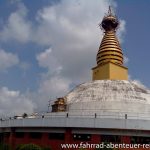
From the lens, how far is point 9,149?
128 ft

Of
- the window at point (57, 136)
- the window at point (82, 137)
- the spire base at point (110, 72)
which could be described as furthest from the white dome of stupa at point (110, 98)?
the window at point (57, 136)

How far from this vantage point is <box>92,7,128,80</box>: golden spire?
161ft

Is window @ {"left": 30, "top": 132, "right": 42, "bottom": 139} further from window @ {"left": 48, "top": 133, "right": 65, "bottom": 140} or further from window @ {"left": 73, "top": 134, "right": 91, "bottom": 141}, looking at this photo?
window @ {"left": 73, "top": 134, "right": 91, "bottom": 141}

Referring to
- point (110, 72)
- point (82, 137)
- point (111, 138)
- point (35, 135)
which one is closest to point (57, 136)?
point (82, 137)

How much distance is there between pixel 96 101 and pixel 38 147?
10140 millimetres

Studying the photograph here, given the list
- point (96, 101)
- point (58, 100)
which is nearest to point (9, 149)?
point (58, 100)

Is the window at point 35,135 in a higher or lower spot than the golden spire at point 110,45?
lower

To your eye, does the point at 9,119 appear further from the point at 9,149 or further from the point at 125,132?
the point at 125,132

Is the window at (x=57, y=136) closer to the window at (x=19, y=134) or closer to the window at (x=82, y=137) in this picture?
the window at (x=82, y=137)

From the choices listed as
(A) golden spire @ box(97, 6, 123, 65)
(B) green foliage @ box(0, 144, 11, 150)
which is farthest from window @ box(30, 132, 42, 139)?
(A) golden spire @ box(97, 6, 123, 65)

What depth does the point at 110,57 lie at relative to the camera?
51.5 meters

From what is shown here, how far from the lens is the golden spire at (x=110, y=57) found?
49156 mm

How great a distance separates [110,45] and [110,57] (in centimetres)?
271

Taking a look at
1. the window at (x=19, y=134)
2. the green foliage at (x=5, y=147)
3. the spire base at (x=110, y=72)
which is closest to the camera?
the green foliage at (x=5, y=147)
